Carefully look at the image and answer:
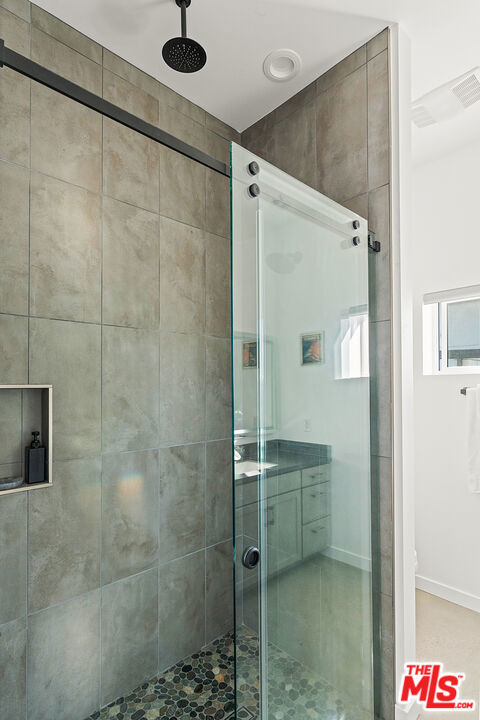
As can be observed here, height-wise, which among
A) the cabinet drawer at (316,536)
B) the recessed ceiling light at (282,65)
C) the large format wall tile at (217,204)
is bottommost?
the cabinet drawer at (316,536)

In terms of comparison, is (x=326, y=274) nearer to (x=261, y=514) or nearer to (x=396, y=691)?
(x=261, y=514)

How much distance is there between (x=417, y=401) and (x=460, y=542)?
842 millimetres

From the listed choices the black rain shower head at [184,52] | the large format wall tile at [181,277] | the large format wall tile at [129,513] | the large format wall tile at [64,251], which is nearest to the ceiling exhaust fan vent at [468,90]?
the black rain shower head at [184,52]

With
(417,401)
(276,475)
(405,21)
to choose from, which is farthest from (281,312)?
(417,401)

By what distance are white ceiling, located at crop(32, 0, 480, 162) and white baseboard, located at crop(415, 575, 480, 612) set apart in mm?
2652

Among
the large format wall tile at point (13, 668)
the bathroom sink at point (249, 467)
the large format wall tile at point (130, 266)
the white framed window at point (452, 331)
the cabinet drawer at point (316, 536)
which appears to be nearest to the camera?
the bathroom sink at point (249, 467)

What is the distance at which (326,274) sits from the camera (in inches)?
57.2

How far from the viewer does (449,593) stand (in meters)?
2.51

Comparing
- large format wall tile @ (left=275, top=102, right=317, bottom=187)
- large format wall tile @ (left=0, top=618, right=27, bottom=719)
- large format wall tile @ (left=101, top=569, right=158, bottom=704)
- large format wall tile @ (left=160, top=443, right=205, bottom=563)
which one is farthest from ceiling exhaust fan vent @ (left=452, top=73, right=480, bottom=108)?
large format wall tile @ (left=0, top=618, right=27, bottom=719)

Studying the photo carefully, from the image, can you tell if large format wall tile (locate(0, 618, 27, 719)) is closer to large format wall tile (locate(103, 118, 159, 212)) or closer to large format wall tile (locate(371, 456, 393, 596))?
large format wall tile (locate(371, 456, 393, 596))

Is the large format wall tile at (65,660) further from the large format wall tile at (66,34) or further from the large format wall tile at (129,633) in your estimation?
the large format wall tile at (66,34)

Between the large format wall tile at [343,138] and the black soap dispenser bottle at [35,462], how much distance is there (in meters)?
1.55

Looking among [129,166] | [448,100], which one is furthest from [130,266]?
[448,100]

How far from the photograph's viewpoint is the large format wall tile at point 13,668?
4.75 ft
